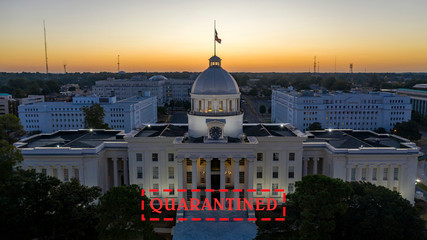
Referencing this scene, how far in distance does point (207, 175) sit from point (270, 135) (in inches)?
565

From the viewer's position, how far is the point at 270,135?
193 ft

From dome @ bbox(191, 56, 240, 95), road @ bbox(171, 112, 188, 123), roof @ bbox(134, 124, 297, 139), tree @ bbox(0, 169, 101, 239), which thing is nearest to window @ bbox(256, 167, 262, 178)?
roof @ bbox(134, 124, 297, 139)

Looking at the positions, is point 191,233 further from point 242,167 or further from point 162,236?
point 242,167

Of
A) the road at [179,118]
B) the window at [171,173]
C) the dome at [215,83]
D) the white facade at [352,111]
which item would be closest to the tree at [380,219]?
the dome at [215,83]

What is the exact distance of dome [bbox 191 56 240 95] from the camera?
194 ft

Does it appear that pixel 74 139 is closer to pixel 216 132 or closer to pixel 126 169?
pixel 126 169

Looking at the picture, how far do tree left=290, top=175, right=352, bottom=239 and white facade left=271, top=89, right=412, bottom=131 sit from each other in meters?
90.5

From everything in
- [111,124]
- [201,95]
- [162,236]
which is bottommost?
[162,236]

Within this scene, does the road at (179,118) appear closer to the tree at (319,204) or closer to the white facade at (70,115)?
the white facade at (70,115)

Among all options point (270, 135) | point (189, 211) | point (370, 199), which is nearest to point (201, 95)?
point (270, 135)

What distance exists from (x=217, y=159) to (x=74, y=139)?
31.7m

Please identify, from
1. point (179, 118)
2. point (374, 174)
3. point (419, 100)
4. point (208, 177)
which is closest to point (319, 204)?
point (208, 177)

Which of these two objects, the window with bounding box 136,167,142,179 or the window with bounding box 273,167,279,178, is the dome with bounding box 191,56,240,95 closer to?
the window with bounding box 273,167,279,178

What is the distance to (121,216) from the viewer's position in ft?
131
